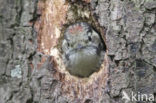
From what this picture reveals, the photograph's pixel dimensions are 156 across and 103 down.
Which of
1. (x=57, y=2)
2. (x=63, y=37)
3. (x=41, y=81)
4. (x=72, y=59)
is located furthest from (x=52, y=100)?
(x=57, y=2)

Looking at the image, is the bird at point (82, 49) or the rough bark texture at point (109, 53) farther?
the bird at point (82, 49)

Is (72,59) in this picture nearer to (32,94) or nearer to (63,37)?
(63,37)

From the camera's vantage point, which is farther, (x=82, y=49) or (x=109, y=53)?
(x=82, y=49)

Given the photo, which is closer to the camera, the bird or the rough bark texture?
the rough bark texture
